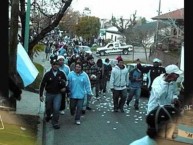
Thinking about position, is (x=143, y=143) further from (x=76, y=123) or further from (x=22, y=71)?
(x=76, y=123)

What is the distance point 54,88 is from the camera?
550 cm

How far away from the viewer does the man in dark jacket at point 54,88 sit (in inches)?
212

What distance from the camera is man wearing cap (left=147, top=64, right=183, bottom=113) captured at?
162 cm

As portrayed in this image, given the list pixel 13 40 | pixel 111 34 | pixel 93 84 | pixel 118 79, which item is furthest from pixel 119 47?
pixel 93 84

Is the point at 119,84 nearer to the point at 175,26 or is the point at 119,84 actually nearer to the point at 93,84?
the point at 93,84

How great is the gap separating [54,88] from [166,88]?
12.3 ft

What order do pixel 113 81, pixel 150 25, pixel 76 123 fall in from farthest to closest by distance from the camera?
pixel 113 81
pixel 76 123
pixel 150 25

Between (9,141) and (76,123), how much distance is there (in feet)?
12.8

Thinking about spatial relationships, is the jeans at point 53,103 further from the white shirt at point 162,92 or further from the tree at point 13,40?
the tree at point 13,40

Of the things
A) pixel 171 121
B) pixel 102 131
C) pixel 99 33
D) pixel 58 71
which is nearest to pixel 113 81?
pixel 58 71

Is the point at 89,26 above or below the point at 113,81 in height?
above

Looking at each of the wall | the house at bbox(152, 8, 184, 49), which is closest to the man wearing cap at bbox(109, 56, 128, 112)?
the wall

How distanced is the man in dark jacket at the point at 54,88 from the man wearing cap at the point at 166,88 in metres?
3.42

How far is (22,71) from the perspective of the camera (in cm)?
195
